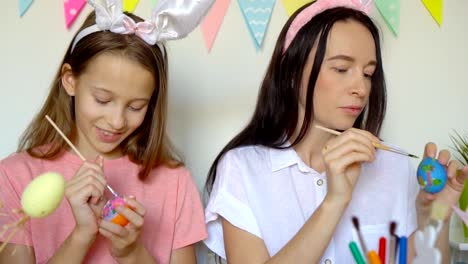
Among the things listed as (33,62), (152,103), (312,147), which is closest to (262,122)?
(312,147)

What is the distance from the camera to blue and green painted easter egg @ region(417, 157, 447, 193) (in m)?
0.92

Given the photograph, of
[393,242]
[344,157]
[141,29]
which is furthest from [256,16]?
[393,242]

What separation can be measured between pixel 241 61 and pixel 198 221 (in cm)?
50

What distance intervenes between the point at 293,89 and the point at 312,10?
0.18 meters

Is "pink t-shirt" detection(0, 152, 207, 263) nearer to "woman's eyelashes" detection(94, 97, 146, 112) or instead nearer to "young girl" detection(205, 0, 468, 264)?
"young girl" detection(205, 0, 468, 264)

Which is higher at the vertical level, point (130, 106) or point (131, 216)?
point (130, 106)

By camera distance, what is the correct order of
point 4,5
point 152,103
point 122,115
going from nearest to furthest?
point 122,115 < point 152,103 < point 4,5

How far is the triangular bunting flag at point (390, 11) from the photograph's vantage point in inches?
59.7

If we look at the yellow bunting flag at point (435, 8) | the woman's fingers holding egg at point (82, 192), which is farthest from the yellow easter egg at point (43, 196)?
the yellow bunting flag at point (435, 8)

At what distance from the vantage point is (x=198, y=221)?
1.22m

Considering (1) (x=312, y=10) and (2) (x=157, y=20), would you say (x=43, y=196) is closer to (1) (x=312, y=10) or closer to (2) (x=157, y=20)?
(2) (x=157, y=20)

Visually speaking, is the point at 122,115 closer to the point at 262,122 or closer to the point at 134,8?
the point at 262,122

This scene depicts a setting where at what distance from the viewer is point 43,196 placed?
831mm

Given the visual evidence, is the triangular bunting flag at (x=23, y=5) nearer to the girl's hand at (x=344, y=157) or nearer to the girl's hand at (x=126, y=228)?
the girl's hand at (x=126, y=228)
